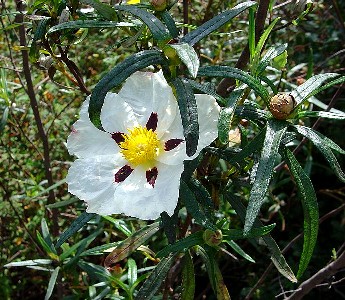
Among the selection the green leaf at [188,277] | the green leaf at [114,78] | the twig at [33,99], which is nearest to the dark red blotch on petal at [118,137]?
the green leaf at [114,78]

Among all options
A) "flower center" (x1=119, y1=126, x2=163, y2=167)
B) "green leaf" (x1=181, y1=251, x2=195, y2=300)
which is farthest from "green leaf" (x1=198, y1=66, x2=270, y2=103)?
"green leaf" (x1=181, y1=251, x2=195, y2=300)

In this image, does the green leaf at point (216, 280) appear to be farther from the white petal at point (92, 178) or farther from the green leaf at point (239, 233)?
the white petal at point (92, 178)

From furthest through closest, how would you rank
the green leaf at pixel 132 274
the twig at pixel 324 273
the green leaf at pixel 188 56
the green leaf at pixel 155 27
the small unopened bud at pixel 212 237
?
the green leaf at pixel 132 274
the twig at pixel 324 273
the small unopened bud at pixel 212 237
the green leaf at pixel 155 27
the green leaf at pixel 188 56

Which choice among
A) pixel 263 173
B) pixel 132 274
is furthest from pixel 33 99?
pixel 263 173

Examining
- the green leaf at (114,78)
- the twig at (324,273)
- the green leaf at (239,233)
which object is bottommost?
the twig at (324,273)

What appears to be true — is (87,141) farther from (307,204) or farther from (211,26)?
(307,204)

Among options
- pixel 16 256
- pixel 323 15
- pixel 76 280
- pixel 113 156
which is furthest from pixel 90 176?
pixel 323 15
